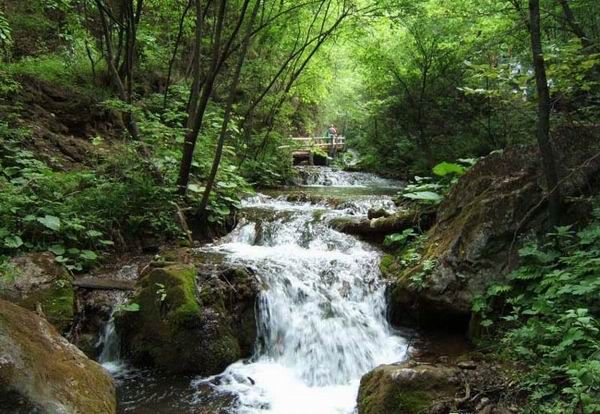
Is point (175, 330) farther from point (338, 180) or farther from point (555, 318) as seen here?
point (338, 180)

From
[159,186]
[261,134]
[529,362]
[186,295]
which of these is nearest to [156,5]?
[261,134]

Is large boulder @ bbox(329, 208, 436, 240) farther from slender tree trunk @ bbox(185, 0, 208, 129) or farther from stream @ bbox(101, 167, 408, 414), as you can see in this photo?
slender tree trunk @ bbox(185, 0, 208, 129)

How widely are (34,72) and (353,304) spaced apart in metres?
8.07

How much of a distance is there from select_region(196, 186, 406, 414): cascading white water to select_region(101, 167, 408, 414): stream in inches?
0.5

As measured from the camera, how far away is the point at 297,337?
5441mm

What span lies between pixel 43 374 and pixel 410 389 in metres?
2.86

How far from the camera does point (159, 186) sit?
289 inches

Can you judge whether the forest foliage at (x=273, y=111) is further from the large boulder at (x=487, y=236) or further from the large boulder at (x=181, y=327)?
the large boulder at (x=181, y=327)

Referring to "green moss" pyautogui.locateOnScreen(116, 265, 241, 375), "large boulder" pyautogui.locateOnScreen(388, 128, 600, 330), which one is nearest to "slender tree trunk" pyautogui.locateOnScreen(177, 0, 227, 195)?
"green moss" pyautogui.locateOnScreen(116, 265, 241, 375)

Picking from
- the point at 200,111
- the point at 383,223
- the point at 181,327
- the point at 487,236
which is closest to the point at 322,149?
the point at 383,223

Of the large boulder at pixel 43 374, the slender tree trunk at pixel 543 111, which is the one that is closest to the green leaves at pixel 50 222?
the large boulder at pixel 43 374

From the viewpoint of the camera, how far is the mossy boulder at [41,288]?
4.67m

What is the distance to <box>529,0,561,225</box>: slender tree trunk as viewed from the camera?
4.54 metres

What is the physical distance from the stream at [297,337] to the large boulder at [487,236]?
1.69 ft
